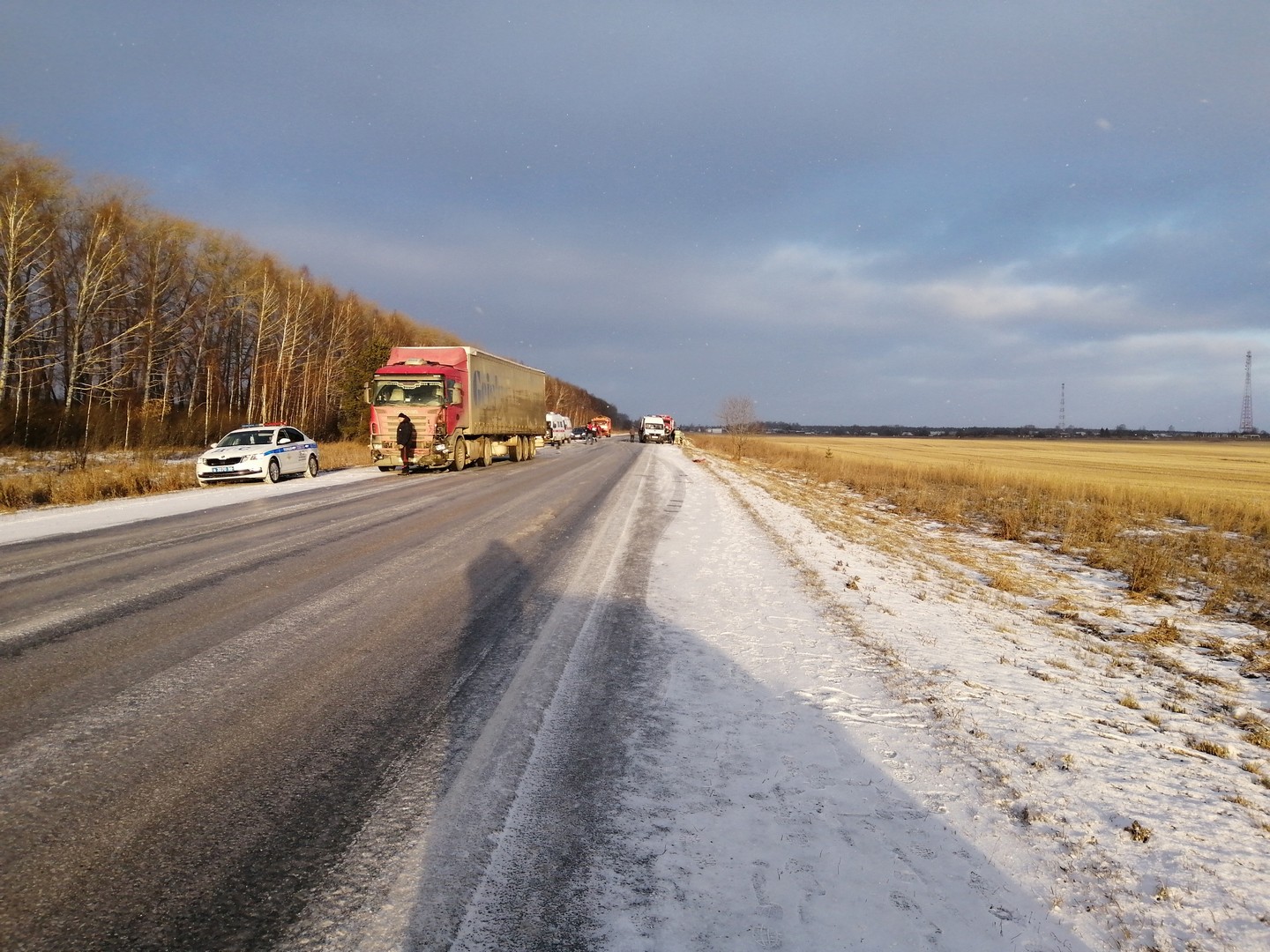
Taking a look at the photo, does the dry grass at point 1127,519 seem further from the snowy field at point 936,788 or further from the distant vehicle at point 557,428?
the distant vehicle at point 557,428

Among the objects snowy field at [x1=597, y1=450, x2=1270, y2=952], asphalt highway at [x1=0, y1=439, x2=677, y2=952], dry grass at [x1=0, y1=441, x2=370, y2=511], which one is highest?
dry grass at [x1=0, y1=441, x2=370, y2=511]

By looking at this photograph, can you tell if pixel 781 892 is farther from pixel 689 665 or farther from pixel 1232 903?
pixel 689 665

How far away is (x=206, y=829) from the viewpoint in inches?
107

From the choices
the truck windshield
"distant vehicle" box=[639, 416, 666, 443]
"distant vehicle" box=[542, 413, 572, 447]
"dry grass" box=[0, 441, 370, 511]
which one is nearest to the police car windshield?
"dry grass" box=[0, 441, 370, 511]

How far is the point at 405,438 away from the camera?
20938 mm

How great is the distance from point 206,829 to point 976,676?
510 cm

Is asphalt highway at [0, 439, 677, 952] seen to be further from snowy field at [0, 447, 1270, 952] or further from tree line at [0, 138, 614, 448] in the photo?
tree line at [0, 138, 614, 448]

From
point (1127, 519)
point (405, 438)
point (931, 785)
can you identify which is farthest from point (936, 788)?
point (405, 438)

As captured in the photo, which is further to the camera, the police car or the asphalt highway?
the police car

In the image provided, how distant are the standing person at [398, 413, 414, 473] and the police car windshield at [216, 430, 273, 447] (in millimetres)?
3741

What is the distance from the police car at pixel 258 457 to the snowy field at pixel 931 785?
15943 millimetres

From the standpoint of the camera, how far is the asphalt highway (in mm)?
2303

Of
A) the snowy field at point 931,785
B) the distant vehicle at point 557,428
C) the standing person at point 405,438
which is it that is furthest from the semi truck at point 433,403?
the distant vehicle at point 557,428

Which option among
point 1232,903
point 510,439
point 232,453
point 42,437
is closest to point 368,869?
point 1232,903
